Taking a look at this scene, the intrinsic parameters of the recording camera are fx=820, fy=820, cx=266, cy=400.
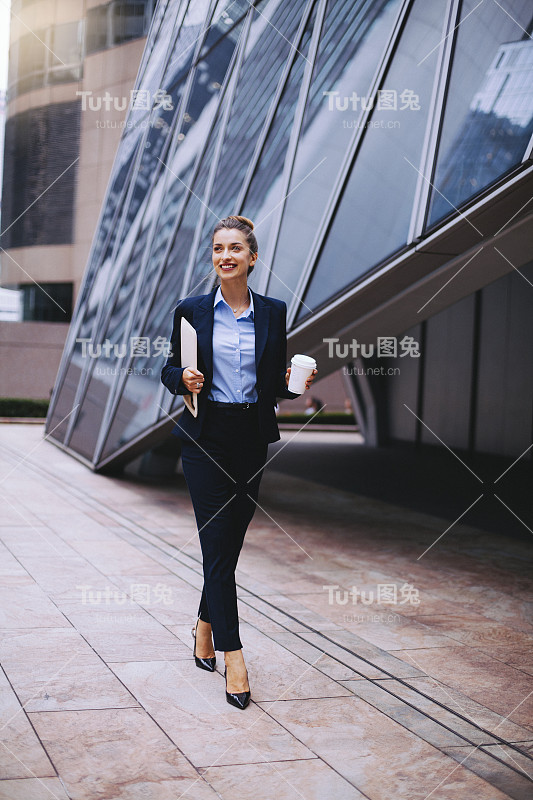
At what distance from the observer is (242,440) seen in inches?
154

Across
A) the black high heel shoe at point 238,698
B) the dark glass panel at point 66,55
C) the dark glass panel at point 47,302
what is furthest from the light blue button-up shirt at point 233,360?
the dark glass panel at point 66,55

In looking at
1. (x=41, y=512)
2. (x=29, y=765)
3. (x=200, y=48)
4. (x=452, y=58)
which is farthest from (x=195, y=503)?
(x=200, y=48)

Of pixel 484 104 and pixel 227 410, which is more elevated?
pixel 484 104

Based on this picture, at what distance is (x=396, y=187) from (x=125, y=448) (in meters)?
5.96

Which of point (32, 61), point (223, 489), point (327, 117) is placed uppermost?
point (32, 61)

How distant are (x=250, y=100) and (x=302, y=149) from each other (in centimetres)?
173

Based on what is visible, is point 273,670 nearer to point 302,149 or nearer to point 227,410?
point 227,410

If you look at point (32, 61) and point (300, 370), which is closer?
point (300, 370)

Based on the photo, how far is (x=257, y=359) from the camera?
155 inches

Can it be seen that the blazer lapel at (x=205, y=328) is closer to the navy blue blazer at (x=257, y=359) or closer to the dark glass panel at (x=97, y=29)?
the navy blue blazer at (x=257, y=359)

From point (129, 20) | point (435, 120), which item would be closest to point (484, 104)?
point (435, 120)

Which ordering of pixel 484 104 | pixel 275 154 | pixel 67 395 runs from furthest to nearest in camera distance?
1. pixel 67 395
2. pixel 275 154
3. pixel 484 104

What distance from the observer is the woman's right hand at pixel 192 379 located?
3.72 metres

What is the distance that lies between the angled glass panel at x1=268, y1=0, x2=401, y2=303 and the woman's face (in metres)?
3.77
